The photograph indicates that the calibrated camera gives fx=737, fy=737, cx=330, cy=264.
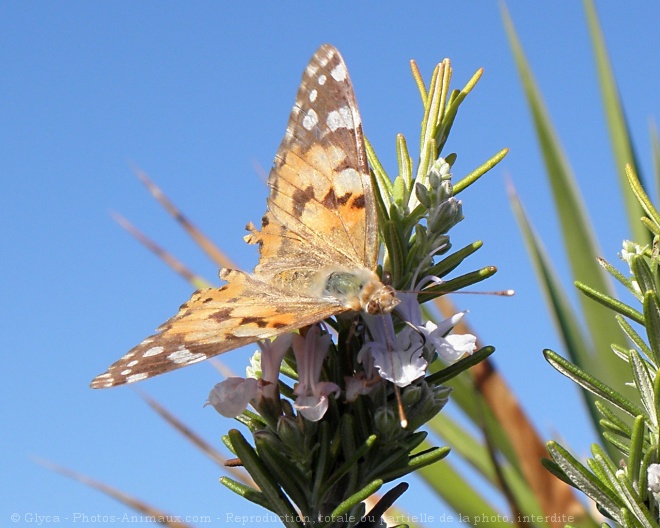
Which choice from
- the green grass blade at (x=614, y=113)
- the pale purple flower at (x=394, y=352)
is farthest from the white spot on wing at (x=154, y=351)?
the green grass blade at (x=614, y=113)

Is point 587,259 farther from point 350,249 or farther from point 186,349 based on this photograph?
point 186,349

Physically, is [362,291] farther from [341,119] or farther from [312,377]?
[341,119]

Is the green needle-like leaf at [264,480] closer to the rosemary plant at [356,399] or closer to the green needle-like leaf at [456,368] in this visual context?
the rosemary plant at [356,399]

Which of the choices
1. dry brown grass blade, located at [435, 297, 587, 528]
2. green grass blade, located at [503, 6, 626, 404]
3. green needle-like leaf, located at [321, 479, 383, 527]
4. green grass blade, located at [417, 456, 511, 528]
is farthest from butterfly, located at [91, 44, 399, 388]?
green grass blade, located at [503, 6, 626, 404]

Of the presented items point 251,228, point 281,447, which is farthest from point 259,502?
point 251,228

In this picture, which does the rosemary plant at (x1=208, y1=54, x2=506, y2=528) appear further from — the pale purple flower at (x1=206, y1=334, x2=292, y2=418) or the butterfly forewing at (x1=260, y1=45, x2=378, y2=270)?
the butterfly forewing at (x1=260, y1=45, x2=378, y2=270)

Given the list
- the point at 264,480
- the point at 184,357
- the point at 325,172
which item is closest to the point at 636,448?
the point at 264,480

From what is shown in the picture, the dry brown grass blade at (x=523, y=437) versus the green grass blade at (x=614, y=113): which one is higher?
the green grass blade at (x=614, y=113)
